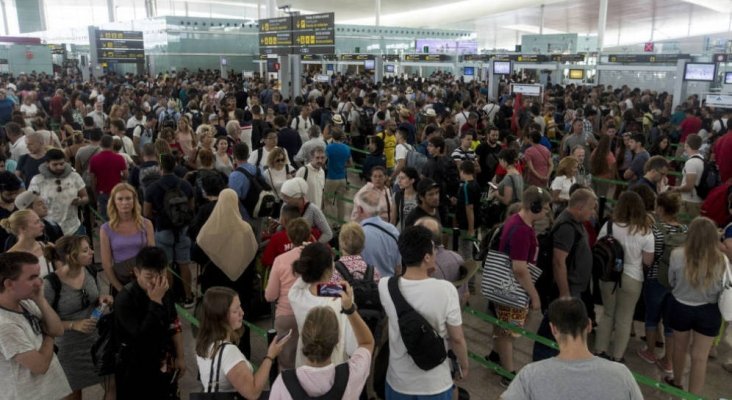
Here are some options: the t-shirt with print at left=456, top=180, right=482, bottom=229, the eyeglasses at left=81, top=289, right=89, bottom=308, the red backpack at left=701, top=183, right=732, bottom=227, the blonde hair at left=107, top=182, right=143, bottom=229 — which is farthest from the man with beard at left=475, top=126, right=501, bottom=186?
A: the eyeglasses at left=81, top=289, right=89, bottom=308

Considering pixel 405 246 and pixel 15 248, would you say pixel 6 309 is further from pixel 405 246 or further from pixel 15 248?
pixel 405 246

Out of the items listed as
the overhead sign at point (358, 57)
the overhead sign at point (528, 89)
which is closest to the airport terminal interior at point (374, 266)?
the overhead sign at point (528, 89)

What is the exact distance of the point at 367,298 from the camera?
11.3ft

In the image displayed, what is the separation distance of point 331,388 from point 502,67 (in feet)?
55.2

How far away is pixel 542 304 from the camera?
4.62 meters

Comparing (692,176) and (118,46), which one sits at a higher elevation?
(118,46)

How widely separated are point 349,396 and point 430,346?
57cm

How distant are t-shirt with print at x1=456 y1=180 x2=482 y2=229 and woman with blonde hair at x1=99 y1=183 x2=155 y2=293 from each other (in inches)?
134

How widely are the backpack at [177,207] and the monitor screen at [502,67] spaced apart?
14.3 metres

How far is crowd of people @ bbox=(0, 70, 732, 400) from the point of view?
9.20 feet

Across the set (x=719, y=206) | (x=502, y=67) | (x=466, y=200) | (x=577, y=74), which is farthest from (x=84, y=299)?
(x=577, y=74)

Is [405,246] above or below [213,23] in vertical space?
below

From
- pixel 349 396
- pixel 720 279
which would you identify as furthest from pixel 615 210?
pixel 349 396

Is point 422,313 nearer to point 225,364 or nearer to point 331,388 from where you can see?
point 331,388
